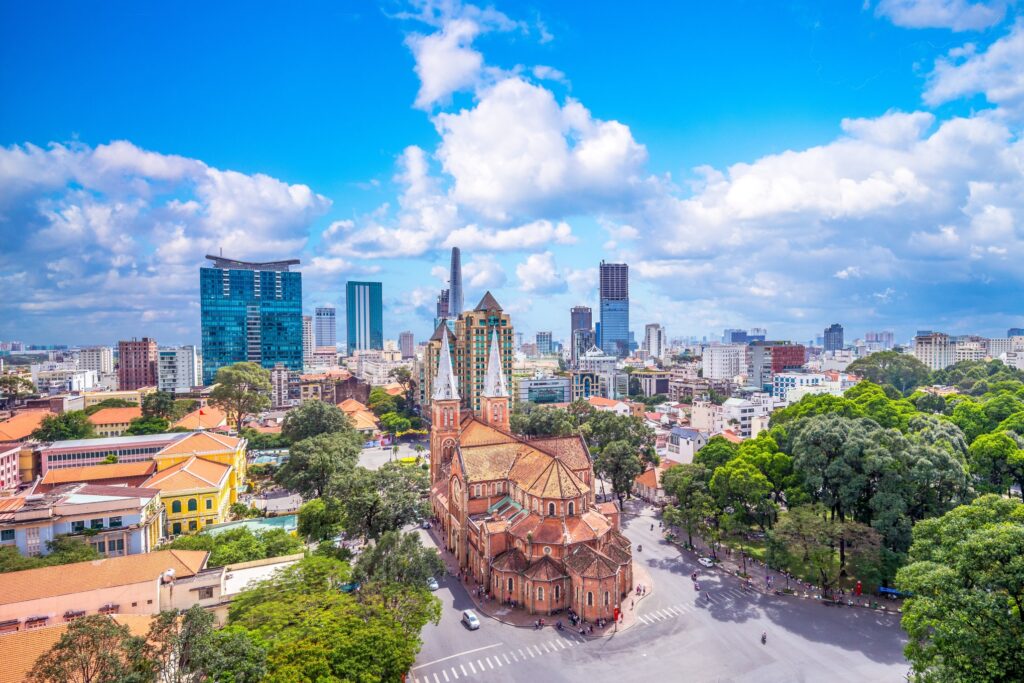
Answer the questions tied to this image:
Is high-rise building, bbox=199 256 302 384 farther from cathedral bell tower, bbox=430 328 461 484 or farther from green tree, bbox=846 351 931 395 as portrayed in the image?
green tree, bbox=846 351 931 395

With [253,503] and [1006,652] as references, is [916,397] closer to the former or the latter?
[1006,652]

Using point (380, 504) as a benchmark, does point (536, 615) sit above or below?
below

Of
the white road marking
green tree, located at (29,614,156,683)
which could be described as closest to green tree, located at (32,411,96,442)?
green tree, located at (29,614,156,683)

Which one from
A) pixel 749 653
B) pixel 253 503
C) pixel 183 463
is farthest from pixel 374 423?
pixel 749 653

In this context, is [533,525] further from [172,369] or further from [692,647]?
[172,369]

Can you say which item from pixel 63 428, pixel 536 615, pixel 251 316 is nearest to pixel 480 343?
pixel 63 428

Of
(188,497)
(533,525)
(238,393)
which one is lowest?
(533,525)
